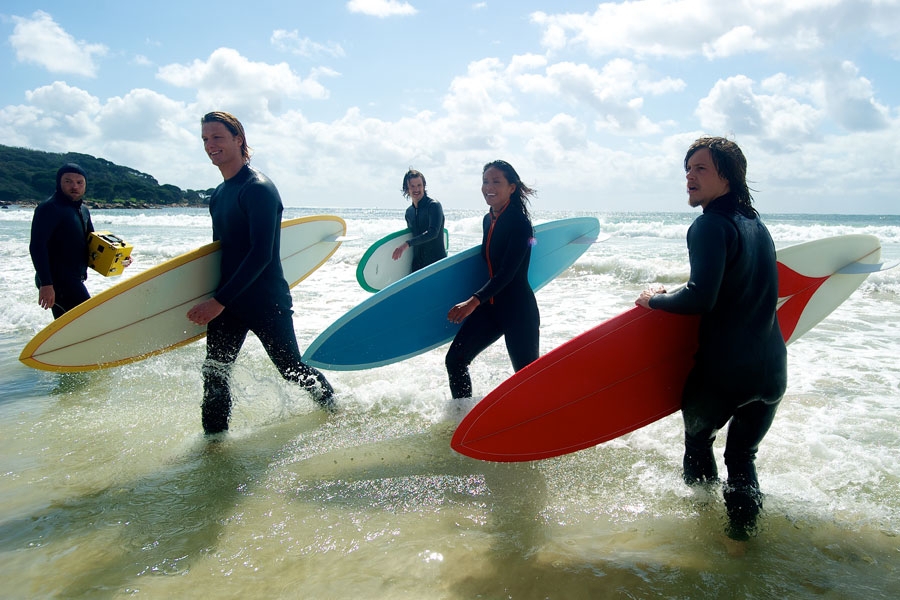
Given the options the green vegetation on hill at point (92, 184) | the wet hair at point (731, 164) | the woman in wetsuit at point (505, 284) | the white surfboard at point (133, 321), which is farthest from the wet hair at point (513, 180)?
the green vegetation on hill at point (92, 184)

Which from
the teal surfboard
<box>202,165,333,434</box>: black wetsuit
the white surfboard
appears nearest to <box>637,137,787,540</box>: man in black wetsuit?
<box>202,165,333,434</box>: black wetsuit

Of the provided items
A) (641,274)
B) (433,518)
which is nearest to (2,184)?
(641,274)

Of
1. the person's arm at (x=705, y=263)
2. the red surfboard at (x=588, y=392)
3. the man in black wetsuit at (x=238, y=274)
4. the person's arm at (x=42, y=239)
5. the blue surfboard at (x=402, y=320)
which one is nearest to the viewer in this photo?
the person's arm at (x=705, y=263)

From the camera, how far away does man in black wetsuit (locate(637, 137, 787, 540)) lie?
1976 millimetres

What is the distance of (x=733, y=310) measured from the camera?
6.70 feet

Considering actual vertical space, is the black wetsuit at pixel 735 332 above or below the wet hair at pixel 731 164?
below

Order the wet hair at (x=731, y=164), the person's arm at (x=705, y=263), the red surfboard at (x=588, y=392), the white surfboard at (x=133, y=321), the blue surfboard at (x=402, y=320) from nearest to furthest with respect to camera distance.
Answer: the person's arm at (x=705, y=263), the wet hair at (x=731, y=164), the red surfboard at (x=588, y=392), the white surfboard at (x=133, y=321), the blue surfboard at (x=402, y=320)

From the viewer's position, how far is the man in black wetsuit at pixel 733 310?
6.48 feet

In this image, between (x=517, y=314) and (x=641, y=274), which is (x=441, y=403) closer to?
(x=517, y=314)

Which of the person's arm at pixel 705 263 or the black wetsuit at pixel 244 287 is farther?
the black wetsuit at pixel 244 287

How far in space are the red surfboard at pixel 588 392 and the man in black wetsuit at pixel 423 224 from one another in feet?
9.12

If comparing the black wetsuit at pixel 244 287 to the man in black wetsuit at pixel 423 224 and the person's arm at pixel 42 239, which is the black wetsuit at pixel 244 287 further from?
the man in black wetsuit at pixel 423 224

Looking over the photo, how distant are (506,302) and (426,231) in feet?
7.11

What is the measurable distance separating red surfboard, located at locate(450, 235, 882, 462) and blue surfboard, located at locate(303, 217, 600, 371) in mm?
1391
